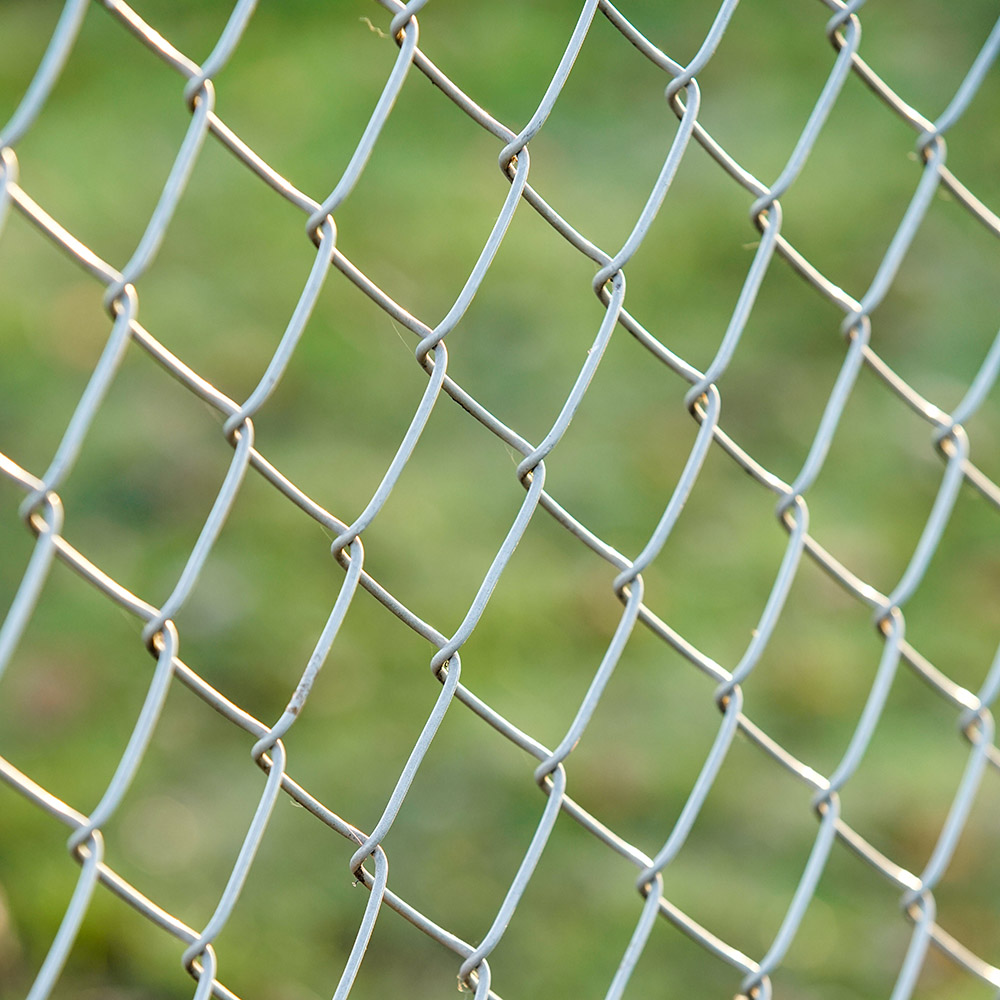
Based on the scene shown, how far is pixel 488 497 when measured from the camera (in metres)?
2.64

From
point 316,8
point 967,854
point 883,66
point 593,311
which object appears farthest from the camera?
point 316,8

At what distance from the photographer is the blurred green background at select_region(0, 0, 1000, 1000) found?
1970 millimetres

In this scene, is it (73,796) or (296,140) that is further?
(296,140)

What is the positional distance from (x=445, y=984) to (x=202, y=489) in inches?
46.6

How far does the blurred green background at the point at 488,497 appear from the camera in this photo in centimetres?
197

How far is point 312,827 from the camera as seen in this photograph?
2076mm

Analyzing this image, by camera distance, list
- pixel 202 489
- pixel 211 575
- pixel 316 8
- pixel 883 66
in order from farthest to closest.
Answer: pixel 316 8 → pixel 883 66 → pixel 202 489 → pixel 211 575

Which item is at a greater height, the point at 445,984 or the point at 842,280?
the point at 842,280

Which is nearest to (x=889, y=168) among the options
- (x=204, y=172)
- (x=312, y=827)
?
(x=204, y=172)

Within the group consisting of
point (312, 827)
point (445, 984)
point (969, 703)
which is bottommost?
point (445, 984)

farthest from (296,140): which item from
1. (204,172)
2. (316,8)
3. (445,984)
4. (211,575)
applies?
(445,984)

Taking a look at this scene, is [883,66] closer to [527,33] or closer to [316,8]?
[527,33]

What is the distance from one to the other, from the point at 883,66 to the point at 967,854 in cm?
251

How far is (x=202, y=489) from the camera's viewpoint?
2.62 meters
